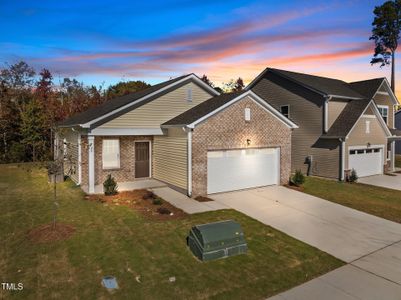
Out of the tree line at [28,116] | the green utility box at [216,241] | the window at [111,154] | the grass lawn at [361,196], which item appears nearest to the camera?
the green utility box at [216,241]

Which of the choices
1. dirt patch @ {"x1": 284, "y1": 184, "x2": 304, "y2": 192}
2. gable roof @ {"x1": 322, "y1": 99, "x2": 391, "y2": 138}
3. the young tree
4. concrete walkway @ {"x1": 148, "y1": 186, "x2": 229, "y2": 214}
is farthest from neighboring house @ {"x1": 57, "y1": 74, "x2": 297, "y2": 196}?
the young tree

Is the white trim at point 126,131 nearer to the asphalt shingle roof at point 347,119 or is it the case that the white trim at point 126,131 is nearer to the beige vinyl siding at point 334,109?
the asphalt shingle roof at point 347,119

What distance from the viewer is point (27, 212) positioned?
37.2 ft

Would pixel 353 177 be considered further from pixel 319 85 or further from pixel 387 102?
pixel 387 102

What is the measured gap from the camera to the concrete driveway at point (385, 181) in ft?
63.6

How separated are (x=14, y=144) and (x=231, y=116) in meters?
24.2

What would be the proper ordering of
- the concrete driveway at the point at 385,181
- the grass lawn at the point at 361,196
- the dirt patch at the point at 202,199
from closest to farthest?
the grass lawn at the point at 361,196, the dirt patch at the point at 202,199, the concrete driveway at the point at 385,181

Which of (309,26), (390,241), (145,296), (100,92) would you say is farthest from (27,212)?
(100,92)

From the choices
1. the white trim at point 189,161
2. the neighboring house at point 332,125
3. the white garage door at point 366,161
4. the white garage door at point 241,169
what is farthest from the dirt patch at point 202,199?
the white garage door at point 366,161

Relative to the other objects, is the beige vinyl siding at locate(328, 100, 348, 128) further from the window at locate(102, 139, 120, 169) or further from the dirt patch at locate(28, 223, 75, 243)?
the dirt patch at locate(28, 223, 75, 243)

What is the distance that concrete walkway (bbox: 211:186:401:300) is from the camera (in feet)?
21.1

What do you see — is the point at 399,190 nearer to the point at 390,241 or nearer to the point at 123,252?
the point at 390,241

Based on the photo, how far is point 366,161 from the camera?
73.6ft

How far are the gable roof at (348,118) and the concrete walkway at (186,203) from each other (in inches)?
470
